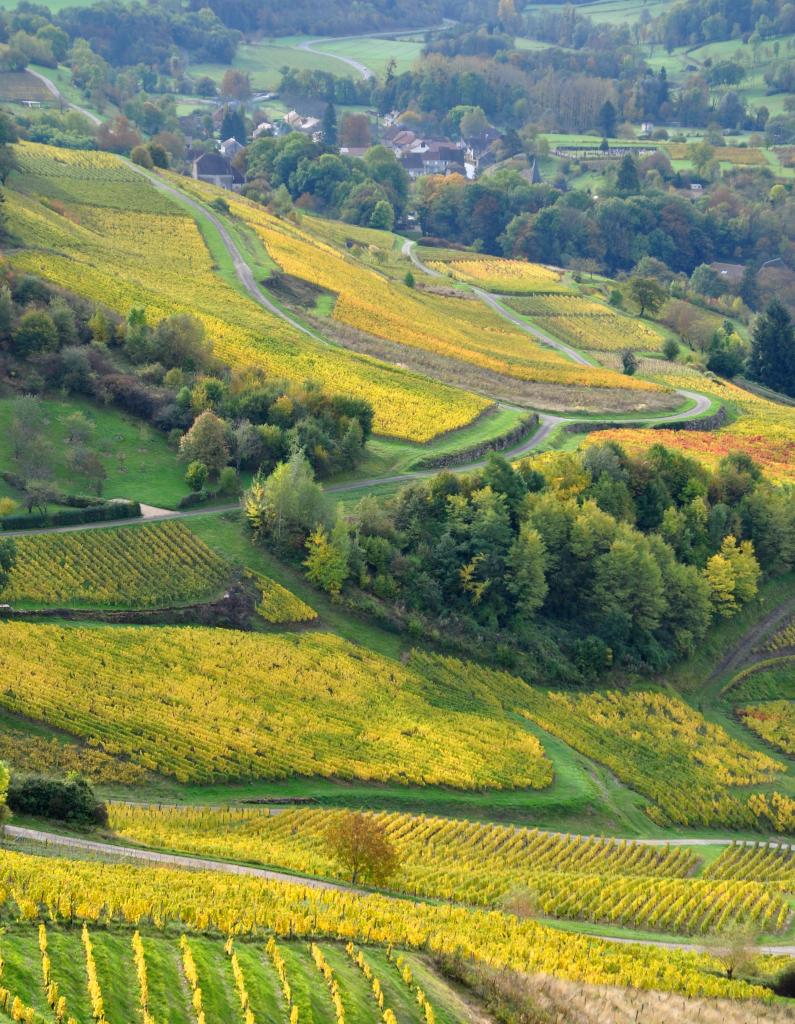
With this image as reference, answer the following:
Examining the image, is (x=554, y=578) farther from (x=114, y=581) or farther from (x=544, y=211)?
(x=544, y=211)

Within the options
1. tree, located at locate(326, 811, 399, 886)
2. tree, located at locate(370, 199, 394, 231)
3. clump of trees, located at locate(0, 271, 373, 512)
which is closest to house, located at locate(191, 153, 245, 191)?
tree, located at locate(370, 199, 394, 231)

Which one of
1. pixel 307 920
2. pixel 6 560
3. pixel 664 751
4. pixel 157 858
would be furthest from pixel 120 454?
pixel 307 920

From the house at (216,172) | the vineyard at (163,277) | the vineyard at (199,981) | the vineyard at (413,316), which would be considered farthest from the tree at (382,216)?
the vineyard at (199,981)

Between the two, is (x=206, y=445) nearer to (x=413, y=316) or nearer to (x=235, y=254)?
(x=413, y=316)

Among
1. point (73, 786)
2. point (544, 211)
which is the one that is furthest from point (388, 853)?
point (544, 211)

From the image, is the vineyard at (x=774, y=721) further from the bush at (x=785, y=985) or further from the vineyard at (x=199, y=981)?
the vineyard at (x=199, y=981)
